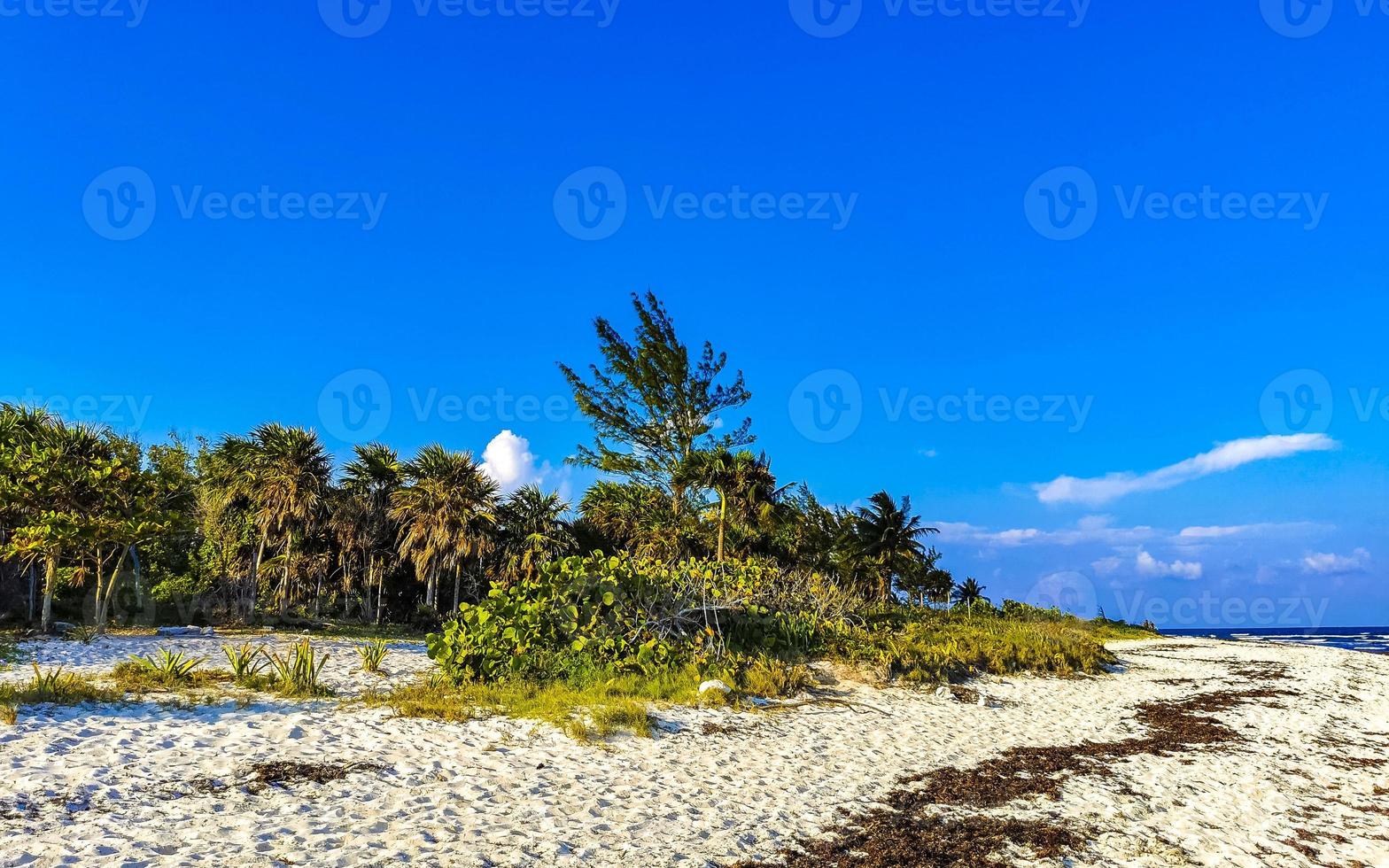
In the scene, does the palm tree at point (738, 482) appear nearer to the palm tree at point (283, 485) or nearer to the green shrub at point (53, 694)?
the palm tree at point (283, 485)

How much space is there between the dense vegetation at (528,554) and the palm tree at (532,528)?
103mm

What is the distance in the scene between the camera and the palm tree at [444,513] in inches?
1140

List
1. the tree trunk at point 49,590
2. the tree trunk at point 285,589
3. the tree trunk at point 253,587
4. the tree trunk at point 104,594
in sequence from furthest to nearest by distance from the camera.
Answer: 1. the tree trunk at point 285,589
2. the tree trunk at point 253,587
3. the tree trunk at point 104,594
4. the tree trunk at point 49,590

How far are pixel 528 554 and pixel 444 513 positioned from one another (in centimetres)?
393

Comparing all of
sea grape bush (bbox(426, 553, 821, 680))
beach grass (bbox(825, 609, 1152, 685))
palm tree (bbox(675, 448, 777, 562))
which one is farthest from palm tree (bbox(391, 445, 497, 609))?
beach grass (bbox(825, 609, 1152, 685))

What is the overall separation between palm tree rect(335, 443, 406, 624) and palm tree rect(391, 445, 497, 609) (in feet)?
4.74

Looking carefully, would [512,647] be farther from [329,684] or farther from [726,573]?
[726,573]

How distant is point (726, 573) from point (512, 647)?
18.3 ft

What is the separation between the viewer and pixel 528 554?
91.8ft

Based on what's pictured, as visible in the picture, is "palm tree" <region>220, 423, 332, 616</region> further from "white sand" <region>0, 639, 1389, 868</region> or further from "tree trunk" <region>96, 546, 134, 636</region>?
"white sand" <region>0, 639, 1389, 868</region>

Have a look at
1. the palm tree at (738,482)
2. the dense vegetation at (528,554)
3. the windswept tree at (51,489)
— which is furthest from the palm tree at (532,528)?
the windswept tree at (51,489)

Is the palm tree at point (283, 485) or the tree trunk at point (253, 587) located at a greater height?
the palm tree at point (283, 485)

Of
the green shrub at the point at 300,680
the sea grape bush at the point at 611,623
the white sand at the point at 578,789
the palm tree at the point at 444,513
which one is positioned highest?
the palm tree at the point at 444,513

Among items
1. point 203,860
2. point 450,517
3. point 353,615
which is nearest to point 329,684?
point 203,860
